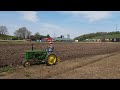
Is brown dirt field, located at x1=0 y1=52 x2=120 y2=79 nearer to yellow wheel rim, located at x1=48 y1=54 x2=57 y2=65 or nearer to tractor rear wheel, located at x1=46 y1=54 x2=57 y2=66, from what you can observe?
tractor rear wheel, located at x1=46 y1=54 x2=57 y2=66

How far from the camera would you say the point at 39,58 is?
15.1 meters

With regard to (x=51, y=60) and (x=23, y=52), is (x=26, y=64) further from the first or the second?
(x=23, y=52)

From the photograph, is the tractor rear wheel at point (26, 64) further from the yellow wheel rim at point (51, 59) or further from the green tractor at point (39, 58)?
the yellow wheel rim at point (51, 59)

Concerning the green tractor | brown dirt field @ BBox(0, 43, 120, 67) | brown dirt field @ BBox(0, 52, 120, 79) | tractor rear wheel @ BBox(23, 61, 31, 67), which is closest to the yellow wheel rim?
the green tractor

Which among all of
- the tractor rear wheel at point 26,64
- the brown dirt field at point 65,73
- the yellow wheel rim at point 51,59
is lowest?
the brown dirt field at point 65,73

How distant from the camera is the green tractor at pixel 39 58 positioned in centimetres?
1468

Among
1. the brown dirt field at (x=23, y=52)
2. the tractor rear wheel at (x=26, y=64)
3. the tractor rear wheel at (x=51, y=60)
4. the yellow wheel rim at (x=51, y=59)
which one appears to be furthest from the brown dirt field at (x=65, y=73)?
the brown dirt field at (x=23, y=52)

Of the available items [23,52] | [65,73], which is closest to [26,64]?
[65,73]

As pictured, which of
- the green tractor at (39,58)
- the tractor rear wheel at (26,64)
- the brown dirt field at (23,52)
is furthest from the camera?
the brown dirt field at (23,52)

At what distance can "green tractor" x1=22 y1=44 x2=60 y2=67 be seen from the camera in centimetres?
1468

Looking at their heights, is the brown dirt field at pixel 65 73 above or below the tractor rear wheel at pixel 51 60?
below
